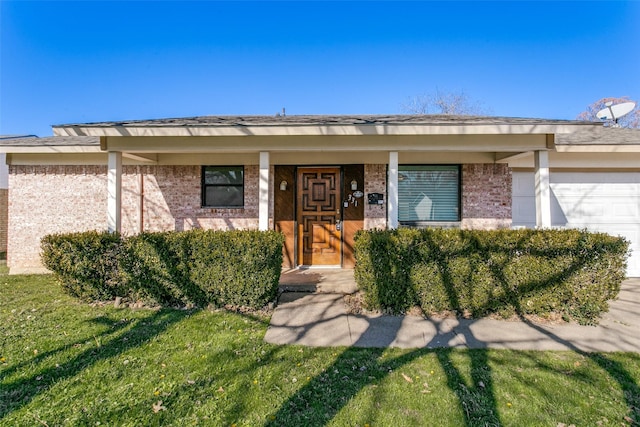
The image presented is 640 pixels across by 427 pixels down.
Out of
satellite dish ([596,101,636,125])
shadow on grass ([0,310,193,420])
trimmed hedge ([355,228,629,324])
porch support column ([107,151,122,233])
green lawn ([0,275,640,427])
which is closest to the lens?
green lawn ([0,275,640,427])

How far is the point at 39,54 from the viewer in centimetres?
1055

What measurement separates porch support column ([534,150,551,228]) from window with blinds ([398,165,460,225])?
1931 millimetres

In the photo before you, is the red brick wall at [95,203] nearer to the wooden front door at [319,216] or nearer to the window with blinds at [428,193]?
the wooden front door at [319,216]

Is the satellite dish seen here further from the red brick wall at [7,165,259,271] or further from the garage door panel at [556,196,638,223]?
the red brick wall at [7,165,259,271]

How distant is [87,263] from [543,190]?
24.1 feet

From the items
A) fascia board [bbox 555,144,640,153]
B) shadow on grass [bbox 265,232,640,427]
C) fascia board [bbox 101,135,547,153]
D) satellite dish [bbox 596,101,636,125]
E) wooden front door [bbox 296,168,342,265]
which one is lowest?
shadow on grass [bbox 265,232,640,427]

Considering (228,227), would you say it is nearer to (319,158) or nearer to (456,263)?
(319,158)

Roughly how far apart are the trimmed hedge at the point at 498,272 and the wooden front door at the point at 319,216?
270cm

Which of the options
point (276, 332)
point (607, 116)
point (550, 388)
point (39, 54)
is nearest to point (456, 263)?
point (550, 388)

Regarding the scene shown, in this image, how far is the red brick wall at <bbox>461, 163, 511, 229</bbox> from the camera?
683 centimetres

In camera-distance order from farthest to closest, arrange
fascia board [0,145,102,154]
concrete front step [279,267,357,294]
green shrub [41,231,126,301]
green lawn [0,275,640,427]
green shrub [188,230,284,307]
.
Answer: fascia board [0,145,102,154] < concrete front step [279,267,357,294] < green shrub [41,231,126,301] < green shrub [188,230,284,307] < green lawn [0,275,640,427]

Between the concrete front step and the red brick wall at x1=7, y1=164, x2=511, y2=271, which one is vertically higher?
the red brick wall at x1=7, y1=164, x2=511, y2=271

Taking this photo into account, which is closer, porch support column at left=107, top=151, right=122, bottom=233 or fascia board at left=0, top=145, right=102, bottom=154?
porch support column at left=107, top=151, right=122, bottom=233

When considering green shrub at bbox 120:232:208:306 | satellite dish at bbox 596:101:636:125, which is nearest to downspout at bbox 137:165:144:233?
green shrub at bbox 120:232:208:306
